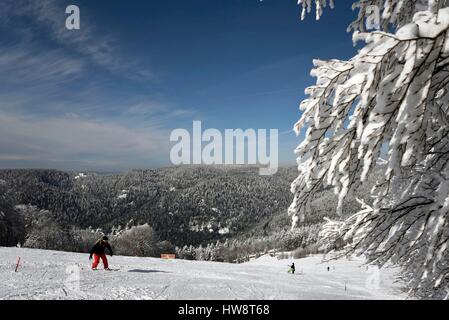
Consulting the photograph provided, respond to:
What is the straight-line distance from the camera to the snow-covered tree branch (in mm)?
Result: 2156

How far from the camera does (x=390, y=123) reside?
2350 mm

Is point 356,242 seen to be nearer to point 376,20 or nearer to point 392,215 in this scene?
point 392,215

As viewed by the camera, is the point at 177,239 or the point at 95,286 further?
the point at 177,239

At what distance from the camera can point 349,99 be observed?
2594 millimetres

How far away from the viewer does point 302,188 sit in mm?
3104

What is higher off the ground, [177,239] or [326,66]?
[326,66]

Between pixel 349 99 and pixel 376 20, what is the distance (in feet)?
6.53

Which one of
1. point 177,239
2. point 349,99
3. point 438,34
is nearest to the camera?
point 438,34

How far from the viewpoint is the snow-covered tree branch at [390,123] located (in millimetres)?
2156
